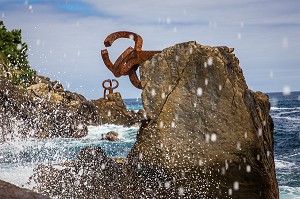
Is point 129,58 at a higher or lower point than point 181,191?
higher

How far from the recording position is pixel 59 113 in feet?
85.0

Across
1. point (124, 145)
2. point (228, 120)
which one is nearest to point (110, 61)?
point (228, 120)

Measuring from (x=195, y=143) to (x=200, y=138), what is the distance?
0.11 meters

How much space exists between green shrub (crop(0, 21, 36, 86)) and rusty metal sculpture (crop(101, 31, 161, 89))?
67.1ft

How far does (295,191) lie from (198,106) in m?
7.45

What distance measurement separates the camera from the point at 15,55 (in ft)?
98.5

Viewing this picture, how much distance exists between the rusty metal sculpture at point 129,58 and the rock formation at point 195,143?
2.70 feet

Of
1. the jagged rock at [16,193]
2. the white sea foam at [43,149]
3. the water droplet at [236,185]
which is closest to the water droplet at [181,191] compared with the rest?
the water droplet at [236,185]

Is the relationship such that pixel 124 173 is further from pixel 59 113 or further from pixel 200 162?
pixel 59 113

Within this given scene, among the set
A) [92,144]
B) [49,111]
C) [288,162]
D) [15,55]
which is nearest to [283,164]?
[288,162]

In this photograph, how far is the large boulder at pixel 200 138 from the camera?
629 centimetres

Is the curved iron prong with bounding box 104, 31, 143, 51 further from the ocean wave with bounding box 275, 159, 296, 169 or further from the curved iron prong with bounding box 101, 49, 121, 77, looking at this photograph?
the ocean wave with bounding box 275, 159, 296, 169

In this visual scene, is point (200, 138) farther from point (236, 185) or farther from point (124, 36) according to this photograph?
point (124, 36)

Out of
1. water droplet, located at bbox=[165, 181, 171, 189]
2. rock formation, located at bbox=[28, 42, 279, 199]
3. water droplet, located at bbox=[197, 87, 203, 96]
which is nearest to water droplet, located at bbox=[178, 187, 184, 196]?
rock formation, located at bbox=[28, 42, 279, 199]
